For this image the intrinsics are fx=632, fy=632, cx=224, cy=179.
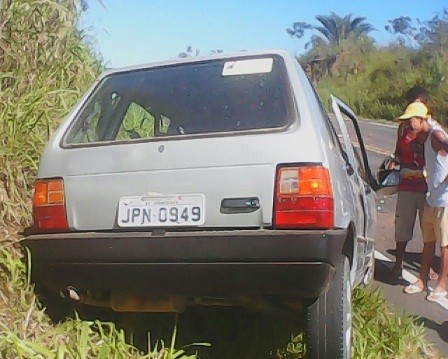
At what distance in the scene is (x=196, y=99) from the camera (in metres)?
3.09

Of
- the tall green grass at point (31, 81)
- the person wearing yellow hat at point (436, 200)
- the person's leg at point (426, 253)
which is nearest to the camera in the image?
the tall green grass at point (31, 81)

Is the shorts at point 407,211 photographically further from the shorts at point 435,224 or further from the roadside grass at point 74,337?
the roadside grass at point 74,337

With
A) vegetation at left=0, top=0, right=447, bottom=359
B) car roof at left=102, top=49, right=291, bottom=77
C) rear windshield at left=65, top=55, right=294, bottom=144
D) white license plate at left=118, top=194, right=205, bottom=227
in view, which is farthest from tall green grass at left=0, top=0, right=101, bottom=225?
white license plate at left=118, top=194, right=205, bottom=227

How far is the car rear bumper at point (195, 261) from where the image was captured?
101 inches

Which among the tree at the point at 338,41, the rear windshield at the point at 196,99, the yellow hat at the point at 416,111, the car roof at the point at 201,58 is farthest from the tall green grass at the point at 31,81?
the tree at the point at 338,41

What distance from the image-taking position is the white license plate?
2670 mm

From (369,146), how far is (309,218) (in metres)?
17.0

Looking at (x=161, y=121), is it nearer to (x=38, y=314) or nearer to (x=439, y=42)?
(x=38, y=314)

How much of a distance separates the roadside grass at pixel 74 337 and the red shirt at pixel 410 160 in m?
2.12

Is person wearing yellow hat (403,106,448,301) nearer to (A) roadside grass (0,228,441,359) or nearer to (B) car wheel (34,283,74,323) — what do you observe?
(A) roadside grass (0,228,441,359)

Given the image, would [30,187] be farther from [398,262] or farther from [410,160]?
[398,262]

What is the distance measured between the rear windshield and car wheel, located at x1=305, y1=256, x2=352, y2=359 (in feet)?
2.50

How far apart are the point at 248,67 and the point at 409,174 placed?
312 cm

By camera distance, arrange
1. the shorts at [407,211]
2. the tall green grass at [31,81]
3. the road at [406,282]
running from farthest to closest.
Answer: the shorts at [407,211] < the road at [406,282] < the tall green grass at [31,81]
